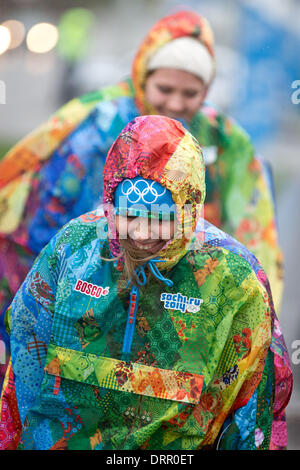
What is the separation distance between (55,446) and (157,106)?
231cm

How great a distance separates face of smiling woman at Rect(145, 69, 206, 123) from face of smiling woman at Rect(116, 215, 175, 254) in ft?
6.27

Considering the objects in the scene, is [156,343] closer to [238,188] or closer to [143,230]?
[143,230]

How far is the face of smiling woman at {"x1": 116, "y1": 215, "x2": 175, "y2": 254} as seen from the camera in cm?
280

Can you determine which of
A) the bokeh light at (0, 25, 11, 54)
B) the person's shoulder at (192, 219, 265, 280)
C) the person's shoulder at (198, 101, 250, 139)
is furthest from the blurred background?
the person's shoulder at (192, 219, 265, 280)

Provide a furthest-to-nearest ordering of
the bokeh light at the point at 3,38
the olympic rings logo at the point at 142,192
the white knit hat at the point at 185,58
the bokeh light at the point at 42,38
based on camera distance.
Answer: the bokeh light at the point at 42,38 → the bokeh light at the point at 3,38 → the white knit hat at the point at 185,58 → the olympic rings logo at the point at 142,192

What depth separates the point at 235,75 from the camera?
15484 mm

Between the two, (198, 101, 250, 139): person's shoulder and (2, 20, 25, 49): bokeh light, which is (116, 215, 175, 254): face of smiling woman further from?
(2, 20, 25, 49): bokeh light

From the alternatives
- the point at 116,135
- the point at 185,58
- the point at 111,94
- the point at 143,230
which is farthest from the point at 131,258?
the point at 111,94

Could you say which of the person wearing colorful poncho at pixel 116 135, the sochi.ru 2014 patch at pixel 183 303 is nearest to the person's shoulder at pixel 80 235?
the sochi.ru 2014 patch at pixel 183 303

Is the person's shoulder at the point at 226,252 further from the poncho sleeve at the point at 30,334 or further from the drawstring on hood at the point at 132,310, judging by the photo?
the poncho sleeve at the point at 30,334

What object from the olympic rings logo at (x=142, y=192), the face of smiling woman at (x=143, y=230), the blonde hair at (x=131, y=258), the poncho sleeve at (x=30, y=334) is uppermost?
the olympic rings logo at (x=142, y=192)

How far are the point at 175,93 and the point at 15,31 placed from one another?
1836 centimetres

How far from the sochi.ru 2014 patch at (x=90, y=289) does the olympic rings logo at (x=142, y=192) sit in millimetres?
375

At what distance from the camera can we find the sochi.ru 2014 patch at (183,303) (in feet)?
9.62
